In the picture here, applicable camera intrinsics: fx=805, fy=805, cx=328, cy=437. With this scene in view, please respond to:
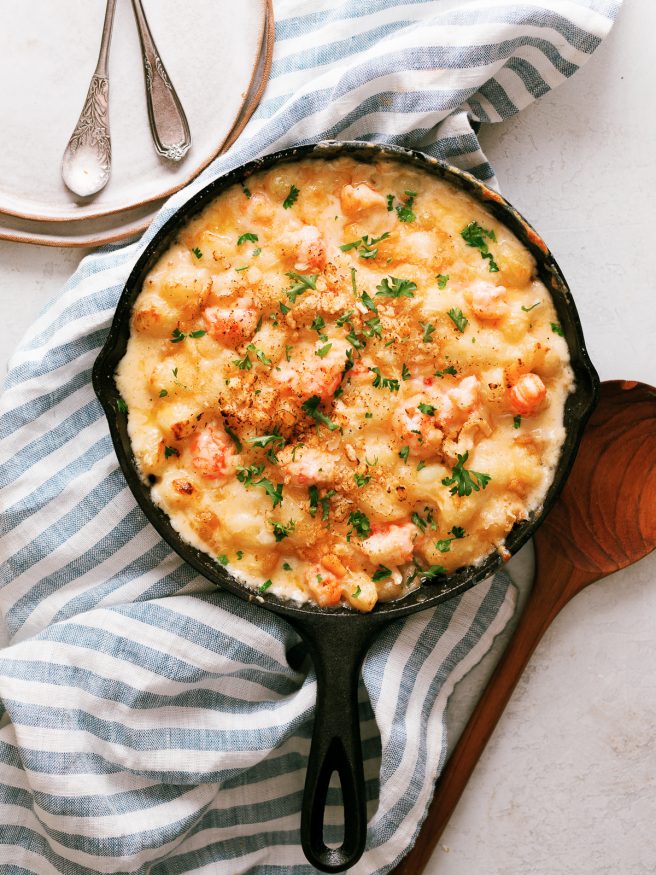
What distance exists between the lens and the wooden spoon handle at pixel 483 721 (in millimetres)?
2805

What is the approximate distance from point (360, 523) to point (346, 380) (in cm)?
44

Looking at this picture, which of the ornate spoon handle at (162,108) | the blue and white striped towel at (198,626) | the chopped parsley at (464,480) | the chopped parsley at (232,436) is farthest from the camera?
the ornate spoon handle at (162,108)

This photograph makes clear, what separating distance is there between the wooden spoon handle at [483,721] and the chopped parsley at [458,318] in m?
1.00

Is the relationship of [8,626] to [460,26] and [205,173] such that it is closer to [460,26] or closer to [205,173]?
[205,173]

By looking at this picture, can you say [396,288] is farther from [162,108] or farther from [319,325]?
[162,108]

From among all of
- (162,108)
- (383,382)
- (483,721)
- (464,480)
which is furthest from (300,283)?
(483,721)

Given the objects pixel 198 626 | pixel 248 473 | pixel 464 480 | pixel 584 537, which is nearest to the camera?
pixel 464 480

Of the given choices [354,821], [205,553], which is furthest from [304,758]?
[205,553]

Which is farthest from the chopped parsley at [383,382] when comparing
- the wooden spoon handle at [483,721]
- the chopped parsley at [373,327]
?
the wooden spoon handle at [483,721]

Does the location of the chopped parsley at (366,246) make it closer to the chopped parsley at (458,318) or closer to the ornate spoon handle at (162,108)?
the chopped parsley at (458,318)

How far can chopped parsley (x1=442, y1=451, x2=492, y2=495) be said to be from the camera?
2359 millimetres

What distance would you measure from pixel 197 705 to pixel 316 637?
1.80 ft

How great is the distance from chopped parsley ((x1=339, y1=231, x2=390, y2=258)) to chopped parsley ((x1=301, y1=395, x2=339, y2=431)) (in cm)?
46

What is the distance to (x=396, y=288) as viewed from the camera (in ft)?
7.86
